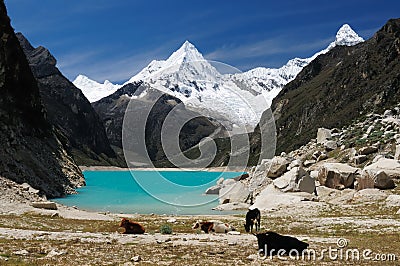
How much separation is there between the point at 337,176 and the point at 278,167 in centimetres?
1167

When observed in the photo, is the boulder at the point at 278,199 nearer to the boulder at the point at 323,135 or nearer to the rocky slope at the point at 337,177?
the rocky slope at the point at 337,177

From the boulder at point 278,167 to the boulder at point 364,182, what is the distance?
1381cm

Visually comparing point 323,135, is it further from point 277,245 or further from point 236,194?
point 277,245

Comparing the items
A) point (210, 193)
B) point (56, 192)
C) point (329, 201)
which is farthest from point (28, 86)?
point (329, 201)

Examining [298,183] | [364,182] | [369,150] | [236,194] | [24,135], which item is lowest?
[236,194]

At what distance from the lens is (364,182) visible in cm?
4206

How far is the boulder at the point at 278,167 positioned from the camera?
56.0 meters

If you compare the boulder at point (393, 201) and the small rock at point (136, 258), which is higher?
the boulder at point (393, 201)

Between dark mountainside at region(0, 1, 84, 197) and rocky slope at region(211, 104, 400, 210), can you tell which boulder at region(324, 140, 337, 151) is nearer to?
rocky slope at region(211, 104, 400, 210)

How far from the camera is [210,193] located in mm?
73812

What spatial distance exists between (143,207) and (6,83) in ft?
144

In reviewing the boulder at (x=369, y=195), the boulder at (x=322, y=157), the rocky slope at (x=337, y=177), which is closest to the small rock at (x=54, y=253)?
the rocky slope at (x=337, y=177)

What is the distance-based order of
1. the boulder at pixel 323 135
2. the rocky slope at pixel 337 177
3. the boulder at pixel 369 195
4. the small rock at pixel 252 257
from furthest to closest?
the boulder at pixel 323 135 → the rocky slope at pixel 337 177 → the boulder at pixel 369 195 → the small rock at pixel 252 257

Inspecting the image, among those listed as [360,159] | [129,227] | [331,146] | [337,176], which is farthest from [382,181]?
[129,227]
